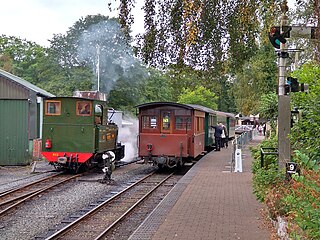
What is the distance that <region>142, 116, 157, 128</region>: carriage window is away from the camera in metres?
20.8

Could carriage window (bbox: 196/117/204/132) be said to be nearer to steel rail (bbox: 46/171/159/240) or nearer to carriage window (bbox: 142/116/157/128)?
carriage window (bbox: 142/116/157/128)

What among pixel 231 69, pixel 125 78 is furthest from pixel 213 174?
pixel 125 78

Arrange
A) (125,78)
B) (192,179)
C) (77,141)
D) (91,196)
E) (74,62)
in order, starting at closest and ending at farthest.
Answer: (91,196)
(192,179)
(77,141)
(125,78)
(74,62)

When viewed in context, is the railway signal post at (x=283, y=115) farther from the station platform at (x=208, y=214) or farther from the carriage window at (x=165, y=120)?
the carriage window at (x=165, y=120)

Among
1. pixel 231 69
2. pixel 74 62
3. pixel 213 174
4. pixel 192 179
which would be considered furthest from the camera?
pixel 74 62

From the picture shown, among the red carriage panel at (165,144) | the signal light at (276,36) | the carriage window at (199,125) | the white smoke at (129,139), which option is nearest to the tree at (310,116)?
the signal light at (276,36)

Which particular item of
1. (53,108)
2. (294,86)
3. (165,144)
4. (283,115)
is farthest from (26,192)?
(294,86)

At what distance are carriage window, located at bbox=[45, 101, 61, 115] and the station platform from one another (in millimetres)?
6505

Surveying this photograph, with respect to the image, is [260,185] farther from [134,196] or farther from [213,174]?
[213,174]

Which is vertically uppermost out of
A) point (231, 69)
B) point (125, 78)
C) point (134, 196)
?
point (125, 78)

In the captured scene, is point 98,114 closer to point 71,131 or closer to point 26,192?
point 71,131

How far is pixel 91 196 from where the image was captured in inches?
577

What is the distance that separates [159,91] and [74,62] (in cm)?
854

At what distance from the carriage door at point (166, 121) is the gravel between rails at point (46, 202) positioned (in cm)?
212
